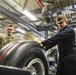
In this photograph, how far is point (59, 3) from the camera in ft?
13.6

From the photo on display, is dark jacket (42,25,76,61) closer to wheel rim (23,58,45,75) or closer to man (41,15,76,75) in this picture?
man (41,15,76,75)

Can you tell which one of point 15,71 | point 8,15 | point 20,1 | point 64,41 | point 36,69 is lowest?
point 36,69

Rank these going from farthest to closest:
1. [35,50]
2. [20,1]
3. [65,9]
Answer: [20,1] → [65,9] → [35,50]

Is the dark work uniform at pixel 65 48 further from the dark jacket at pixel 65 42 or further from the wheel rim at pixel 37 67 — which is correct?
the wheel rim at pixel 37 67

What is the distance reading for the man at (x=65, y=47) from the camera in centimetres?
225

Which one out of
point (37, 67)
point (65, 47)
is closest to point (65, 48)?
point (65, 47)

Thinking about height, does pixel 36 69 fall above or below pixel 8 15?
below

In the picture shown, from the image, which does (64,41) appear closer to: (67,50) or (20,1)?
(67,50)

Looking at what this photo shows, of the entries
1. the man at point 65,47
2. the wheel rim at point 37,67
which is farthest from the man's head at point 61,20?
the wheel rim at point 37,67

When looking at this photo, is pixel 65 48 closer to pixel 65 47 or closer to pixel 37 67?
pixel 65 47

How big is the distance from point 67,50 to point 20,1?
3.97 m

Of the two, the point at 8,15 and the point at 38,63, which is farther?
the point at 8,15

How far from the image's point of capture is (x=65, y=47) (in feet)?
7.68

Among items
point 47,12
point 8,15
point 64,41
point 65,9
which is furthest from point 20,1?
point 64,41
